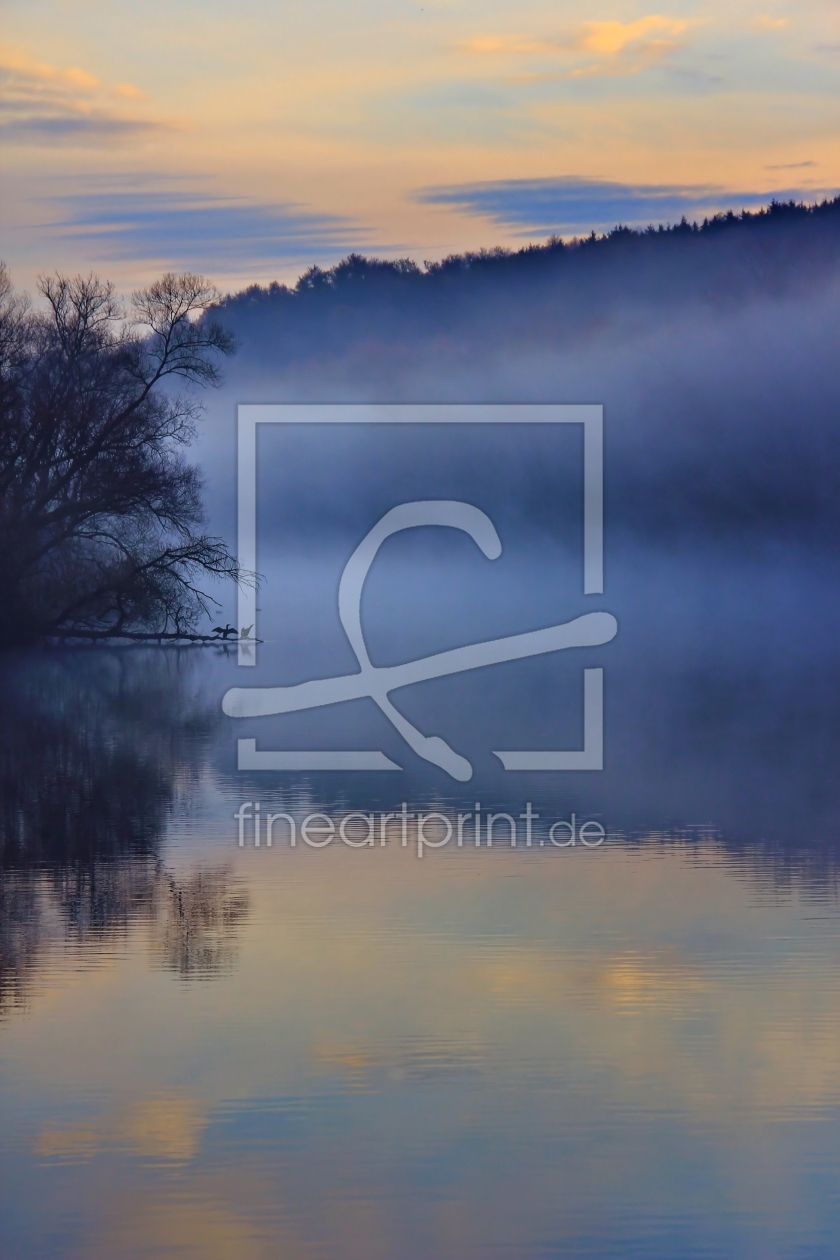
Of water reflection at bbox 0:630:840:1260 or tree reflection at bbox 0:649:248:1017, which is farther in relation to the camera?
tree reflection at bbox 0:649:248:1017

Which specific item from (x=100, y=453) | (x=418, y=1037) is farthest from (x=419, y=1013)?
(x=100, y=453)

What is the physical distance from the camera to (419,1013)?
7914 mm

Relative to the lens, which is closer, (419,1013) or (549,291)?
(419,1013)


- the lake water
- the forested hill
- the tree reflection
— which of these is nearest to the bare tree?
the tree reflection

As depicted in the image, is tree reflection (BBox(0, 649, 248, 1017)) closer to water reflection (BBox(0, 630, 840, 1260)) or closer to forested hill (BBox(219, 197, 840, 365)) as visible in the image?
water reflection (BBox(0, 630, 840, 1260))

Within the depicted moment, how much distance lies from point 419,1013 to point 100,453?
28607mm

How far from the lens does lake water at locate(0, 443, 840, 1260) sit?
5.71 meters

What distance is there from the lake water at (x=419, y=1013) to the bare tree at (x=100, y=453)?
17.8 metres

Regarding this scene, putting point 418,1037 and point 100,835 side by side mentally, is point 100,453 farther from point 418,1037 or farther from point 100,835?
point 418,1037

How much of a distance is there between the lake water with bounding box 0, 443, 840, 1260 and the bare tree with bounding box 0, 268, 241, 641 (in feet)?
58.5

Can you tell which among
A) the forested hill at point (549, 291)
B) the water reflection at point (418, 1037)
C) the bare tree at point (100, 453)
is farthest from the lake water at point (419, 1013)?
the forested hill at point (549, 291)

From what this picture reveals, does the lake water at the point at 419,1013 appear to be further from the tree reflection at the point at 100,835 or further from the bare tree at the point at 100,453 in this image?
the bare tree at the point at 100,453

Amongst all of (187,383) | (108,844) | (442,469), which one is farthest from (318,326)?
(108,844)

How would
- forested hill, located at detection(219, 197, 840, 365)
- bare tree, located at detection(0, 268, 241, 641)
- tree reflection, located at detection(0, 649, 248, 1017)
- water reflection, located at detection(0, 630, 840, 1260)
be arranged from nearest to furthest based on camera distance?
water reflection, located at detection(0, 630, 840, 1260) < tree reflection, located at detection(0, 649, 248, 1017) < bare tree, located at detection(0, 268, 241, 641) < forested hill, located at detection(219, 197, 840, 365)
